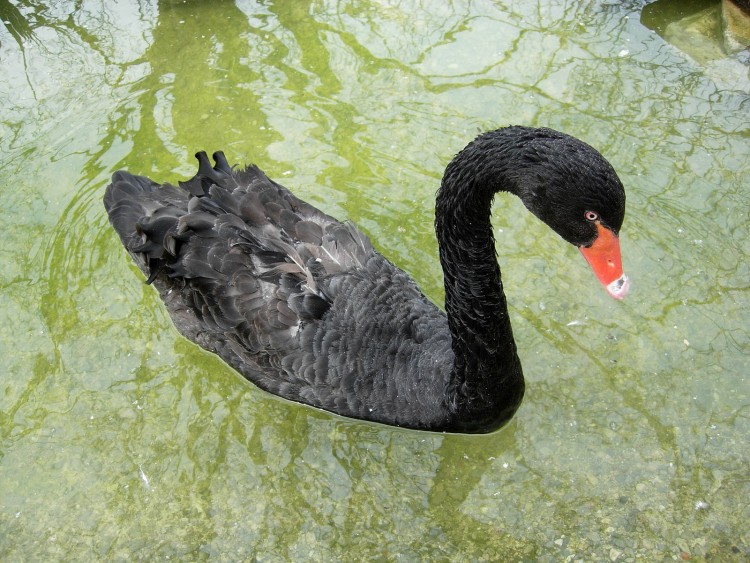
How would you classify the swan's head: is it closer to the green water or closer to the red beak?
the red beak

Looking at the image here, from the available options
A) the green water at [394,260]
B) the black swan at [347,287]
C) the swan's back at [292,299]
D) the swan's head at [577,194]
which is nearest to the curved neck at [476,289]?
the black swan at [347,287]

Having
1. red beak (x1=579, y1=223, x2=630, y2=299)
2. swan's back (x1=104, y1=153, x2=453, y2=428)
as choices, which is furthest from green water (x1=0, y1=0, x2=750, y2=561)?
red beak (x1=579, y1=223, x2=630, y2=299)

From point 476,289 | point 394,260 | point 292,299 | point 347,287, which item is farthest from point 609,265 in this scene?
point 394,260

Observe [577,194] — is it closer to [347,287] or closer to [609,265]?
[609,265]

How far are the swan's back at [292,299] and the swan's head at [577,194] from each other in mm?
994

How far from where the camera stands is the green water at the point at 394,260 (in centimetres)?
328

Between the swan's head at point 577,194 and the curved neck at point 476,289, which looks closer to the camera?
the swan's head at point 577,194

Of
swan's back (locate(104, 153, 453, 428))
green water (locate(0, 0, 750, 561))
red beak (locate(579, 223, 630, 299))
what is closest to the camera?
red beak (locate(579, 223, 630, 299))

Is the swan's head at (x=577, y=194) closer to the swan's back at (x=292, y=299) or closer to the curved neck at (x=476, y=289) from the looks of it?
the curved neck at (x=476, y=289)

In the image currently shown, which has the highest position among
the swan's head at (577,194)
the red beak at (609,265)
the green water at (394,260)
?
the swan's head at (577,194)

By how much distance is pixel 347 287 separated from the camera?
355 cm

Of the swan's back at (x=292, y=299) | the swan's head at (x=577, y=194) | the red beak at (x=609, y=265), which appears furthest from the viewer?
the swan's back at (x=292, y=299)

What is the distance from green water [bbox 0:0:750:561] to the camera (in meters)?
Answer: 3.28

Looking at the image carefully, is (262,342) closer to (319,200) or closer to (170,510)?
(170,510)
